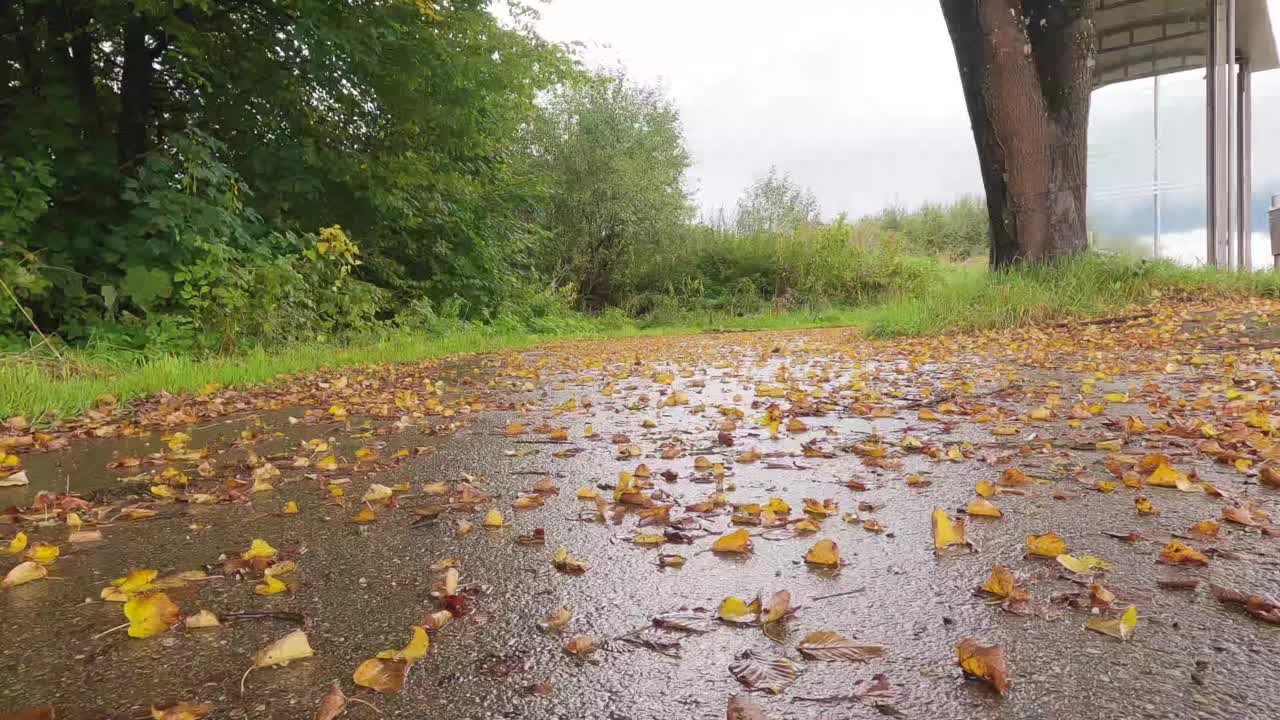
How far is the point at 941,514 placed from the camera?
1.61m

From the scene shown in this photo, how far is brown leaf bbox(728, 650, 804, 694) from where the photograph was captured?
104 centimetres

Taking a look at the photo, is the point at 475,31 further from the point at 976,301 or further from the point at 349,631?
the point at 349,631

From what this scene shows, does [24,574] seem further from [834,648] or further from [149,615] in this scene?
[834,648]

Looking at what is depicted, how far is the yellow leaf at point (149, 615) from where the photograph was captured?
125 cm

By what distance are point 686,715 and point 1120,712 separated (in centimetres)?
56

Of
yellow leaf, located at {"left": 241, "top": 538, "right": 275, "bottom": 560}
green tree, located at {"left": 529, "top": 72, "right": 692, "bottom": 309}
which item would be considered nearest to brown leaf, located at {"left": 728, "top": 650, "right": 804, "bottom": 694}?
yellow leaf, located at {"left": 241, "top": 538, "right": 275, "bottom": 560}

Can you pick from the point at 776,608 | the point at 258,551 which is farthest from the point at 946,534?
the point at 258,551

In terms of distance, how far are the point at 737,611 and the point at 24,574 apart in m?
1.47

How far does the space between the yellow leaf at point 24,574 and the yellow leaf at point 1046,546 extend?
205 centimetres

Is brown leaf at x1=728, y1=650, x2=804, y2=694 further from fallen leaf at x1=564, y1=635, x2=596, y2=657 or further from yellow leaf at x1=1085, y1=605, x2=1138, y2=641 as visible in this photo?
yellow leaf at x1=1085, y1=605, x2=1138, y2=641

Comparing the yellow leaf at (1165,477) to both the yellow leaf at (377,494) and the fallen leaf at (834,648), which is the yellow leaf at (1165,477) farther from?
the yellow leaf at (377,494)

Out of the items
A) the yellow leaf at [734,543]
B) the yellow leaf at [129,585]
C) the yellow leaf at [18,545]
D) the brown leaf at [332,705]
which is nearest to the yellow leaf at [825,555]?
the yellow leaf at [734,543]

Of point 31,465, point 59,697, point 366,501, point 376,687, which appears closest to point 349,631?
point 376,687

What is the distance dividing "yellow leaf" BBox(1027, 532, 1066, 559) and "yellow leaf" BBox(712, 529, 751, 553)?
1.88ft
